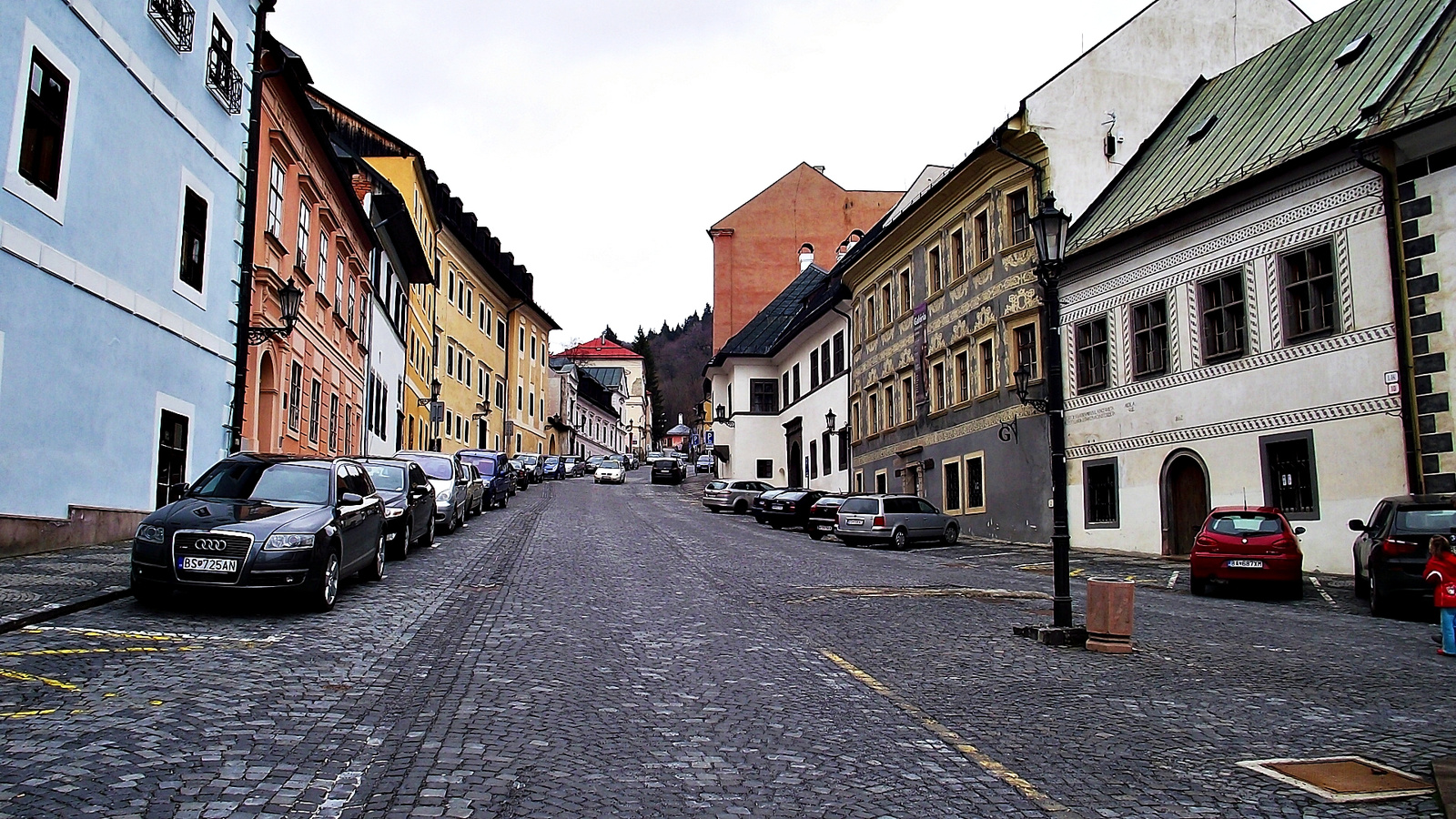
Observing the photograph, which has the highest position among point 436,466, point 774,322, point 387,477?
point 774,322

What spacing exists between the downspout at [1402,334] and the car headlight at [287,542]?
1689cm

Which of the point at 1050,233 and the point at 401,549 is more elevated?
the point at 1050,233

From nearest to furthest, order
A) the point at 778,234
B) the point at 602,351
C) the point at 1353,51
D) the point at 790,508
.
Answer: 1. the point at 1353,51
2. the point at 790,508
3. the point at 778,234
4. the point at 602,351

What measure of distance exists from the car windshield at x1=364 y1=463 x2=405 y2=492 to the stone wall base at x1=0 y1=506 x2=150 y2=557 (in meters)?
3.81

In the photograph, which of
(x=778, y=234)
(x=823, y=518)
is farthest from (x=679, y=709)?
(x=778, y=234)

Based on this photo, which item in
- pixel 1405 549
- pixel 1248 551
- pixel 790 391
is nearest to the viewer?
pixel 1405 549

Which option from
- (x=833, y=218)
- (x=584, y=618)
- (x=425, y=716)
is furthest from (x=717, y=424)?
(x=425, y=716)

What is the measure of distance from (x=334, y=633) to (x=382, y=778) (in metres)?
5.09

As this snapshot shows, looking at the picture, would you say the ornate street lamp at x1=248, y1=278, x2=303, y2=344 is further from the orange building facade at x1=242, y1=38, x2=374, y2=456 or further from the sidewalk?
the sidewalk

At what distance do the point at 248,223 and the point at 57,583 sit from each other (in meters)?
10.8

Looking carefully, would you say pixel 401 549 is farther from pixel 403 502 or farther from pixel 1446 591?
pixel 1446 591

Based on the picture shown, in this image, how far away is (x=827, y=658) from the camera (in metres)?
9.49

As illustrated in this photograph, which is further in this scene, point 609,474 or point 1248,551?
point 609,474

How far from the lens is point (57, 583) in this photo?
11445mm
